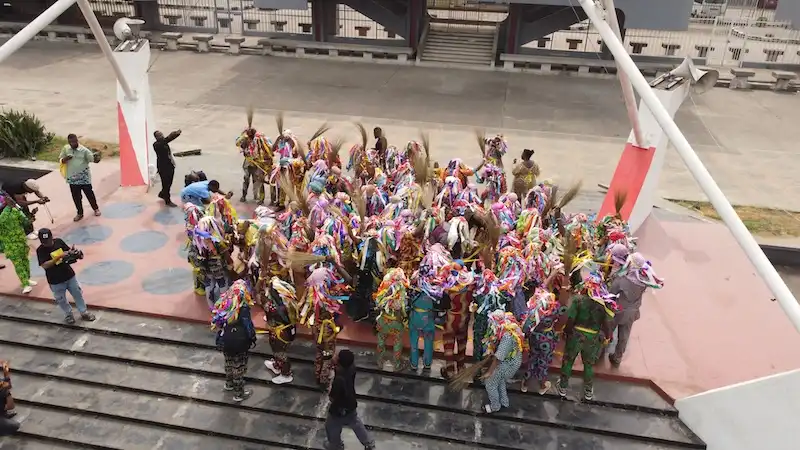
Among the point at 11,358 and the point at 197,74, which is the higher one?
the point at 197,74

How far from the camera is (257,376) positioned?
7.09 metres

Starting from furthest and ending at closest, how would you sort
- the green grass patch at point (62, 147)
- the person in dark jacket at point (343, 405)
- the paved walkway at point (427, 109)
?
the paved walkway at point (427, 109), the green grass patch at point (62, 147), the person in dark jacket at point (343, 405)

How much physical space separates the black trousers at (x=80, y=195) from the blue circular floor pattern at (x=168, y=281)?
7.31 feet

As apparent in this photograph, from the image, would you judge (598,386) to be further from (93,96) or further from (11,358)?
(93,96)

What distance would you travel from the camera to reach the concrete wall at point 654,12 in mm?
19000

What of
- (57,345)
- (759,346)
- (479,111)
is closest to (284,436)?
(57,345)

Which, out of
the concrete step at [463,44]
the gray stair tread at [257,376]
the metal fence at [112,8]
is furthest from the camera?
the metal fence at [112,8]

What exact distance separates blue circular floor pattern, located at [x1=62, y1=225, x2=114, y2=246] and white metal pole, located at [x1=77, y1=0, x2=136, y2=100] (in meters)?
2.69

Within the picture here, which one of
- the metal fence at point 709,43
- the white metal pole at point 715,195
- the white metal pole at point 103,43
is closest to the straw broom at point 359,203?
the white metal pole at point 715,195

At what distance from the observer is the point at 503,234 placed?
24.4 ft

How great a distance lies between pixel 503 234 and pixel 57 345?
18.2 feet

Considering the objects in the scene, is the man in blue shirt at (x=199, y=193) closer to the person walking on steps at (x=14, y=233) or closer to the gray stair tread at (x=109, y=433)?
the person walking on steps at (x=14, y=233)

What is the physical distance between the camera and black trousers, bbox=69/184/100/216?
970 cm

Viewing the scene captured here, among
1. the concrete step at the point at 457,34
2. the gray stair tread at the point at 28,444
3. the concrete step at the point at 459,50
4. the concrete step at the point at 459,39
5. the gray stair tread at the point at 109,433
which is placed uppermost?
the concrete step at the point at 457,34
